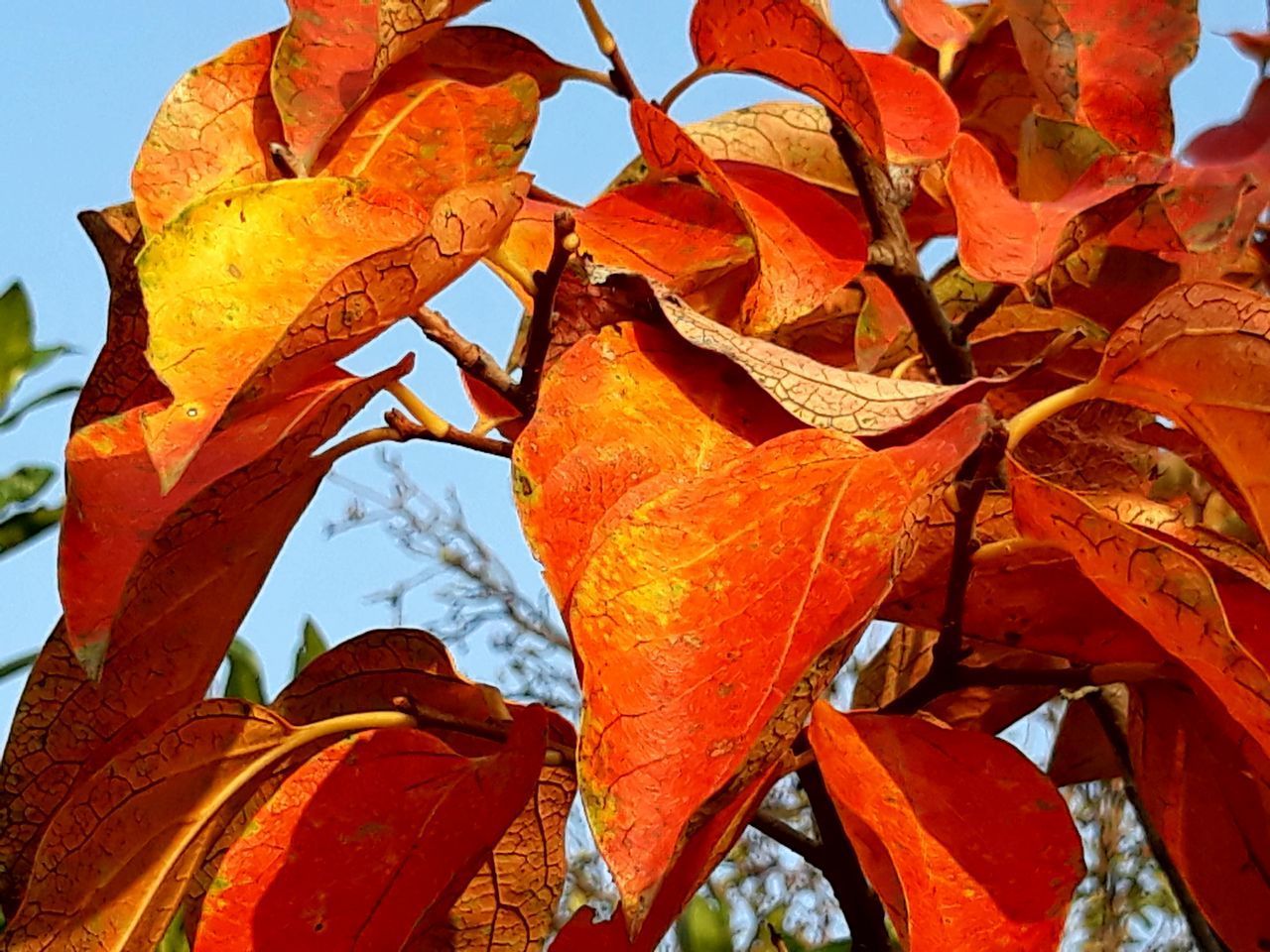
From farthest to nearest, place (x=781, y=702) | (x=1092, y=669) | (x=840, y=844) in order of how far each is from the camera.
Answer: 1. (x=840, y=844)
2. (x=1092, y=669)
3. (x=781, y=702)

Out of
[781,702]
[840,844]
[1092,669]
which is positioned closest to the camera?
[781,702]

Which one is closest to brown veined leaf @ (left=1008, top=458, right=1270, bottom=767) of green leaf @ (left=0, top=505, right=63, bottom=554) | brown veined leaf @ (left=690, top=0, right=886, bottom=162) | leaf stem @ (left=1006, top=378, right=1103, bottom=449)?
leaf stem @ (left=1006, top=378, right=1103, bottom=449)

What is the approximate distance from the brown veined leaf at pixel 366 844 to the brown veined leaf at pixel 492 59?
0.28 meters

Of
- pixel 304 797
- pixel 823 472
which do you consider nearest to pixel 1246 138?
pixel 823 472

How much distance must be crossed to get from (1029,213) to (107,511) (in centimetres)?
32

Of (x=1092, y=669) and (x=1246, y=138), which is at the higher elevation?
(x=1246, y=138)

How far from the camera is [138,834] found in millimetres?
603

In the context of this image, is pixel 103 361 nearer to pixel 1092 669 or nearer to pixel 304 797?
pixel 304 797

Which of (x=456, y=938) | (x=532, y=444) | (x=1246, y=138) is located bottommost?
(x=456, y=938)

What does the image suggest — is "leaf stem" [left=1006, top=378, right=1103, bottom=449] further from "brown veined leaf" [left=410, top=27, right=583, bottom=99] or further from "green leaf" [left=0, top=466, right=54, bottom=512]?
"green leaf" [left=0, top=466, right=54, bottom=512]

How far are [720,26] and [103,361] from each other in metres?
0.25

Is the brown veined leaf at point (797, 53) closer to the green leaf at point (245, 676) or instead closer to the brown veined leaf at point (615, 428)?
the brown veined leaf at point (615, 428)

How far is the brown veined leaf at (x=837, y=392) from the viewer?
45cm

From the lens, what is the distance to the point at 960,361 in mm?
602
